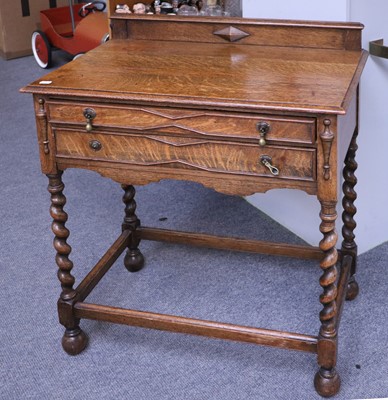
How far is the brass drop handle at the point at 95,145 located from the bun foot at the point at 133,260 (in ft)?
2.49

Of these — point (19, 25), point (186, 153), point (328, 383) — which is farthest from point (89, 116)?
point (19, 25)

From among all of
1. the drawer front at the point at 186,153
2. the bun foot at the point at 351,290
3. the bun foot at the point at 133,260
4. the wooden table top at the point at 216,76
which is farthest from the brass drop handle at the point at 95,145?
the bun foot at the point at 351,290

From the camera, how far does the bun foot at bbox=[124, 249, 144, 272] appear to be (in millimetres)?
2729

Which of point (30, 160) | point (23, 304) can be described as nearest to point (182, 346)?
point (23, 304)

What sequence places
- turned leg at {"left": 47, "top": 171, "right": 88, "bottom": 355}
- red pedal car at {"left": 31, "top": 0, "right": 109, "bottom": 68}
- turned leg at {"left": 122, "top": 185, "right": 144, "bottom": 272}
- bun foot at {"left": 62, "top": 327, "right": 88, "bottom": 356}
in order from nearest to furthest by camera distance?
turned leg at {"left": 47, "top": 171, "right": 88, "bottom": 355}, bun foot at {"left": 62, "top": 327, "right": 88, "bottom": 356}, turned leg at {"left": 122, "top": 185, "right": 144, "bottom": 272}, red pedal car at {"left": 31, "top": 0, "right": 109, "bottom": 68}

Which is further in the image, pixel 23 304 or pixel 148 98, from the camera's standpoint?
pixel 23 304

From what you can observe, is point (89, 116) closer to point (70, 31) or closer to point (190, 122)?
point (190, 122)

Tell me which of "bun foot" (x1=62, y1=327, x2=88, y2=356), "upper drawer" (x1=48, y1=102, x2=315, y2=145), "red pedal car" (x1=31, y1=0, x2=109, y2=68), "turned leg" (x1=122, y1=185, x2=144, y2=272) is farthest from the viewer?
"red pedal car" (x1=31, y1=0, x2=109, y2=68)

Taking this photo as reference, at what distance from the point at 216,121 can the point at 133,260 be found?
0.96 meters

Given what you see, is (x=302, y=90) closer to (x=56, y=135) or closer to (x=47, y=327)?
(x=56, y=135)

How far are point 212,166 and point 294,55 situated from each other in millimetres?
484

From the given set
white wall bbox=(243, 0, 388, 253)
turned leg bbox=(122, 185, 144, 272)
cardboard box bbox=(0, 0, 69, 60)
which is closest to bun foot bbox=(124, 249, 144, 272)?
turned leg bbox=(122, 185, 144, 272)

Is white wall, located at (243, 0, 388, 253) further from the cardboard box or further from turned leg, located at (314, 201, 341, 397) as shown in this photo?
the cardboard box

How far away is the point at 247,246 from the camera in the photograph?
8.39ft
